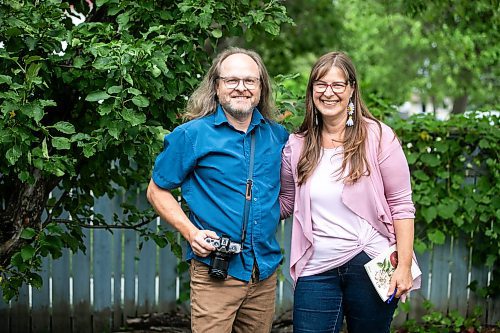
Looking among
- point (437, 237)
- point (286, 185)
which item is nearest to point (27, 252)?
point (286, 185)

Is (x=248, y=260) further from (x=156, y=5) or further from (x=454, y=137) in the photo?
(x=454, y=137)

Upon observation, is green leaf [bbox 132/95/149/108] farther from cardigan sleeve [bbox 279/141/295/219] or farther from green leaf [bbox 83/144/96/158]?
cardigan sleeve [bbox 279/141/295/219]

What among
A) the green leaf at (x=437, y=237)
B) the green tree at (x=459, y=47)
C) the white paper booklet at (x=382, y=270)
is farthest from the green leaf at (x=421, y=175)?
the white paper booklet at (x=382, y=270)

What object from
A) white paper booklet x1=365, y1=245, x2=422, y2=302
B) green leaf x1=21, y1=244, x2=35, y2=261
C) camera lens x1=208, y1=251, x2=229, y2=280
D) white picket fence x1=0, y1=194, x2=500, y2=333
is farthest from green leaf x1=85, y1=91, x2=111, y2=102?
white picket fence x1=0, y1=194, x2=500, y2=333

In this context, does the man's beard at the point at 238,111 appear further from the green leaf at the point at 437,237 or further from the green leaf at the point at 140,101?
the green leaf at the point at 437,237

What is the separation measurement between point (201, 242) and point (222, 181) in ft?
0.88

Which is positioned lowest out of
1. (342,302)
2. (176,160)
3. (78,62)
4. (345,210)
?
(342,302)

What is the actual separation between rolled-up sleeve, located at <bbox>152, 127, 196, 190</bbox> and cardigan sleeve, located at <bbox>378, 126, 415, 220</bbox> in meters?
0.78

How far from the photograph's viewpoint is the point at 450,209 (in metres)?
4.99

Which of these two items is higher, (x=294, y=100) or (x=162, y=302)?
(x=294, y=100)

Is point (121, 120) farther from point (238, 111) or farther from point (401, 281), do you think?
point (401, 281)

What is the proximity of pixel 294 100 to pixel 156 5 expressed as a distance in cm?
92

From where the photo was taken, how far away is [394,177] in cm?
284

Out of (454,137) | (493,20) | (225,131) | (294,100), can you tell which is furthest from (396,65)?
(225,131)
